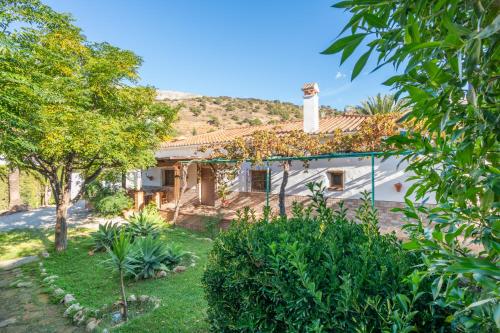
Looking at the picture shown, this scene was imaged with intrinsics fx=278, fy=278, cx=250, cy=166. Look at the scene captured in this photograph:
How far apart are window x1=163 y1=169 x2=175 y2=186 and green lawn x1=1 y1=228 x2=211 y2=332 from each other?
7.05 metres

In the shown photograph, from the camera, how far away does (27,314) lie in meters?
5.43

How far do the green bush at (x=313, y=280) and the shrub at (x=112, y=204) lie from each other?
13.3 metres

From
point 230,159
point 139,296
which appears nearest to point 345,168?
point 230,159

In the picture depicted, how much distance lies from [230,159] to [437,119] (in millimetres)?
10342

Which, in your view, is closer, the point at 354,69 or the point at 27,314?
the point at 354,69

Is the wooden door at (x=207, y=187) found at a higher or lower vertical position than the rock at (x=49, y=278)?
higher

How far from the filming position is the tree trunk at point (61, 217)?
30.5ft

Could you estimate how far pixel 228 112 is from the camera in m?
46.2

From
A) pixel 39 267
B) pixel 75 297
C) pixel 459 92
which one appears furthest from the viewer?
pixel 39 267

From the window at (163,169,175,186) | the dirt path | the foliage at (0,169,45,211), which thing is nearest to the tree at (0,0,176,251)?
the dirt path

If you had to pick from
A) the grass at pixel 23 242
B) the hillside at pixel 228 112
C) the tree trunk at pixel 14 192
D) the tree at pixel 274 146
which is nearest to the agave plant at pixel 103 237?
the grass at pixel 23 242

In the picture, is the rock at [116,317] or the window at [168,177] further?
the window at [168,177]

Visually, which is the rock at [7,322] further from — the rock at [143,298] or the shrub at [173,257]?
the shrub at [173,257]

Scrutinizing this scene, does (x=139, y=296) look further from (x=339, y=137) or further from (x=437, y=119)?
(x=339, y=137)
